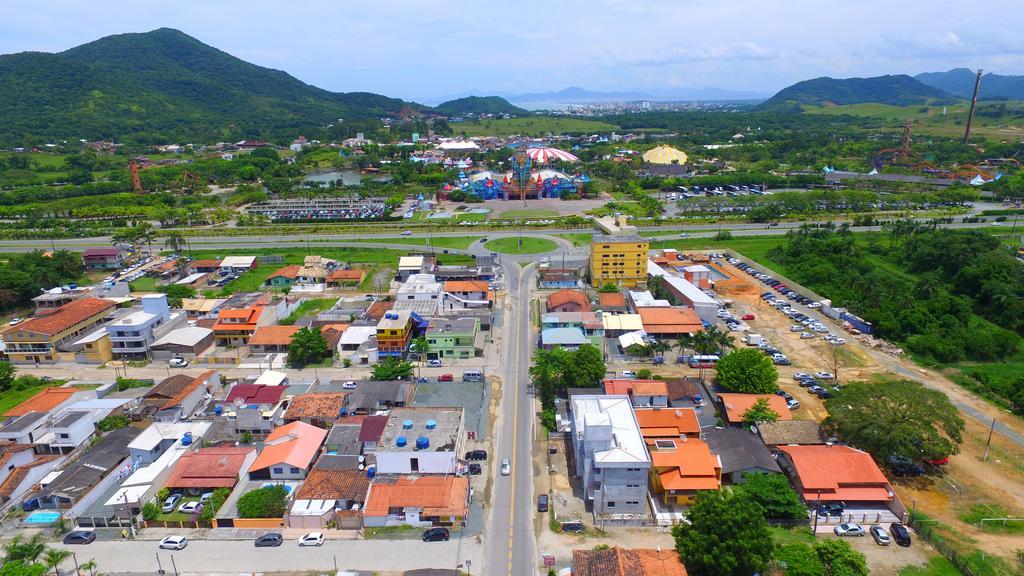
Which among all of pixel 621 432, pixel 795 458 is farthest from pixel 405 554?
pixel 795 458

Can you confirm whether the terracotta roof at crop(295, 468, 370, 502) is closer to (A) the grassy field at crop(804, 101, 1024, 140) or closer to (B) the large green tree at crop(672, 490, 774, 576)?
(B) the large green tree at crop(672, 490, 774, 576)

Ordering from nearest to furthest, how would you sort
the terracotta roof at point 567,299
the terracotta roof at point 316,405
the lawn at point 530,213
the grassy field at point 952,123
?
the terracotta roof at point 316,405 < the terracotta roof at point 567,299 < the lawn at point 530,213 < the grassy field at point 952,123

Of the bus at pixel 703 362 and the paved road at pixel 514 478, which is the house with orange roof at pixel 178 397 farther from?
the bus at pixel 703 362

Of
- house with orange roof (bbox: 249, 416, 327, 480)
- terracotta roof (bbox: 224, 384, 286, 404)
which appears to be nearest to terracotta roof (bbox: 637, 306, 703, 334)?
house with orange roof (bbox: 249, 416, 327, 480)

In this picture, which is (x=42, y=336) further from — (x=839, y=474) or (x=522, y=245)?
(x=839, y=474)

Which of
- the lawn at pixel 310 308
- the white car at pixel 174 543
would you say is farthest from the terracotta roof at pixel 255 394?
the lawn at pixel 310 308

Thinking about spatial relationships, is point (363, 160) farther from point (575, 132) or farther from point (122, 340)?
point (122, 340)
